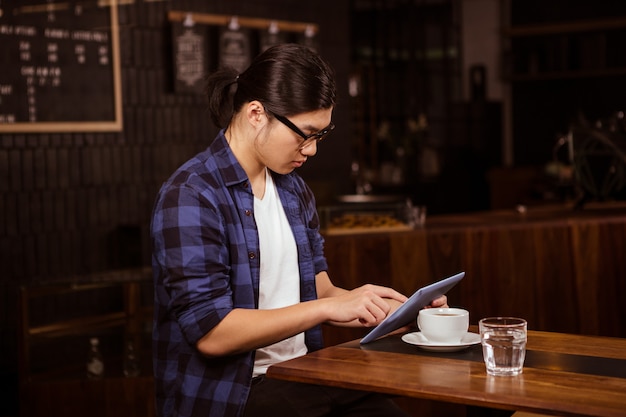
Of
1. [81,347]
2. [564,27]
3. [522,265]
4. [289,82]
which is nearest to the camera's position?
[289,82]

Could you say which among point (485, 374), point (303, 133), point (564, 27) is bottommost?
point (485, 374)

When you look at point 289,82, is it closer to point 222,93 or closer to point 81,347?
point 222,93

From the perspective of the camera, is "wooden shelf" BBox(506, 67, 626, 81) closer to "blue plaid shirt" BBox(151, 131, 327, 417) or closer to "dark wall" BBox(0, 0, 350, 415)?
"dark wall" BBox(0, 0, 350, 415)

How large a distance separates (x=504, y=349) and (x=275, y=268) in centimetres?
78

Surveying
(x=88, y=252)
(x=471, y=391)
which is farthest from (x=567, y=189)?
(x=471, y=391)

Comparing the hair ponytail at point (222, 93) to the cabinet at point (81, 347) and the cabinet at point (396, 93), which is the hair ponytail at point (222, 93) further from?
the cabinet at point (396, 93)

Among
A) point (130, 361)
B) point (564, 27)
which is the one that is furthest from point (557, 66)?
point (130, 361)

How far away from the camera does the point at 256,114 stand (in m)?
2.40

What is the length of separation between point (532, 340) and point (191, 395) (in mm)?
859

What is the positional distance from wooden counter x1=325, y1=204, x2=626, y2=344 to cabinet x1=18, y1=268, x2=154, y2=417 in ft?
3.13

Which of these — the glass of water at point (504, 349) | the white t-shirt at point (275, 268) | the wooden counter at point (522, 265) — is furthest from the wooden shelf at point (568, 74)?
the glass of water at point (504, 349)

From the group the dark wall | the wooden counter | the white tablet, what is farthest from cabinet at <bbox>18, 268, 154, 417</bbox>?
the white tablet

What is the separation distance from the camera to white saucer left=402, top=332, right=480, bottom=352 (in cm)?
213

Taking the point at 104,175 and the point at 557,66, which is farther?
the point at 557,66
